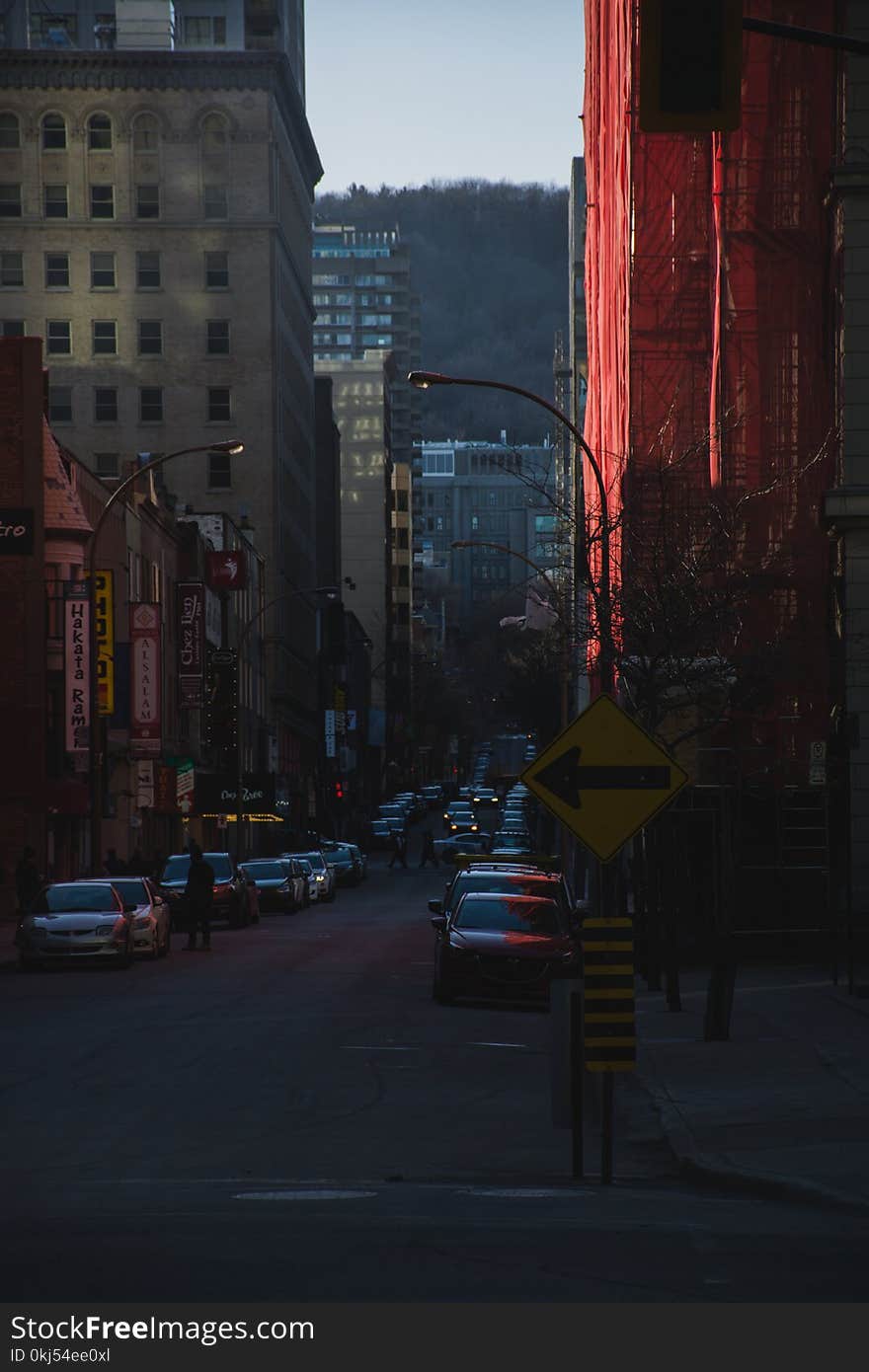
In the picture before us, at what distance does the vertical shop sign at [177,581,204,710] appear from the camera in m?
78.8

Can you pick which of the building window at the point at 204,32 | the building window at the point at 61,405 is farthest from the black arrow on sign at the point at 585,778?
the building window at the point at 204,32

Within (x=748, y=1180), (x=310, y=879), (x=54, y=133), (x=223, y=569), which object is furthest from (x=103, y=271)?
(x=748, y=1180)

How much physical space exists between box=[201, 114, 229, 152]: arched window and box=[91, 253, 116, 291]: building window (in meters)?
7.23

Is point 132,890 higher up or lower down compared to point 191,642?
lower down

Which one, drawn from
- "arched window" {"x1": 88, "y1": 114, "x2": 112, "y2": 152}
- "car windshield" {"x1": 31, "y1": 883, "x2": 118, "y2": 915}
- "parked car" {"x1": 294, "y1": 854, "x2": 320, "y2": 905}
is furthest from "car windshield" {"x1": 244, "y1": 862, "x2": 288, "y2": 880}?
"arched window" {"x1": 88, "y1": 114, "x2": 112, "y2": 152}

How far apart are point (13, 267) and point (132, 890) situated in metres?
79.7

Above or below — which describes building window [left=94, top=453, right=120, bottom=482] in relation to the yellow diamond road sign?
above

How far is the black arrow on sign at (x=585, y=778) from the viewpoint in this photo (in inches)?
559

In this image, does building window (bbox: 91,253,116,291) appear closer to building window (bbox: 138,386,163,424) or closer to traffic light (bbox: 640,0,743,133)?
building window (bbox: 138,386,163,424)

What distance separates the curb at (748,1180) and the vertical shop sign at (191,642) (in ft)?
208

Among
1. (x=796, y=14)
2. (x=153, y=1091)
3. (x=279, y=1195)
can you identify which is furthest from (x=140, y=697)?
(x=279, y=1195)

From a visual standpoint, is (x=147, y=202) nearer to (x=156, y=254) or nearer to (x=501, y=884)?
(x=156, y=254)

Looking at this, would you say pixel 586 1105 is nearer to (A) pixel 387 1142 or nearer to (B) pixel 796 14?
(A) pixel 387 1142

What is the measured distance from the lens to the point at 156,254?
113 m
